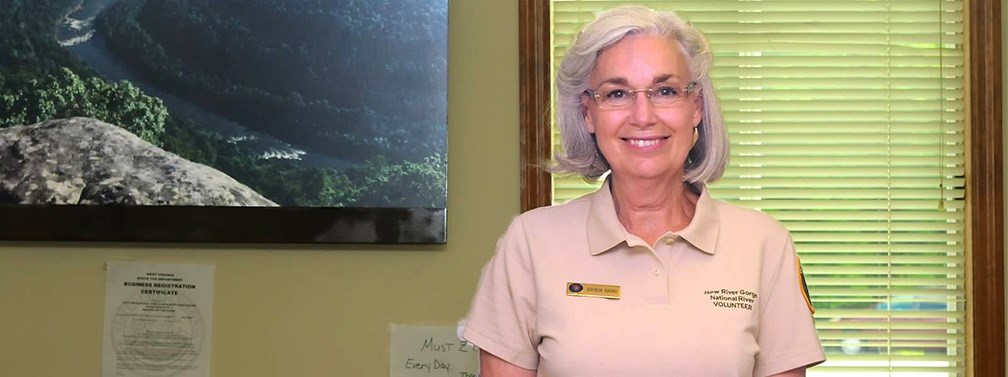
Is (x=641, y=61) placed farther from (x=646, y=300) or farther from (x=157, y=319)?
(x=157, y=319)

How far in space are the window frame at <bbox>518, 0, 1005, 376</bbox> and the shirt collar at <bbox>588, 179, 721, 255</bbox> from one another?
717mm

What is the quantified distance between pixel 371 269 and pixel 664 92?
1.03 metres

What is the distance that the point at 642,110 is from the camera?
1494 millimetres

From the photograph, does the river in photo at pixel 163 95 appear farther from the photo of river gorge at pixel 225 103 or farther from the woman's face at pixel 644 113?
the woman's face at pixel 644 113

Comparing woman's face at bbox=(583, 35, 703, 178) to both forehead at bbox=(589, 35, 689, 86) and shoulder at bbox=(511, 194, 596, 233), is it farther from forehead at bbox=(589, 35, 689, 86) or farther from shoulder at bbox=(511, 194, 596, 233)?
shoulder at bbox=(511, 194, 596, 233)

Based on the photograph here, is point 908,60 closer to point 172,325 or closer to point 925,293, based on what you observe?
point 925,293

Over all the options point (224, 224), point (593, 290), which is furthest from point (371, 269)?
point (593, 290)

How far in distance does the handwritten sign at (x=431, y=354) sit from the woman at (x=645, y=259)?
2.39 ft

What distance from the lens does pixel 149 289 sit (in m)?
2.37

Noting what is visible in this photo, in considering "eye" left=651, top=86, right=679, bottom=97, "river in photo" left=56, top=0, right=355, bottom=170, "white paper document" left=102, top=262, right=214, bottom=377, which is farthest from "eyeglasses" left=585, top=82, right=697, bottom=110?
"white paper document" left=102, top=262, right=214, bottom=377

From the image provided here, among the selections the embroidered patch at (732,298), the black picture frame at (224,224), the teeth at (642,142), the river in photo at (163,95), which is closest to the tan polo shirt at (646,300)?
the embroidered patch at (732,298)

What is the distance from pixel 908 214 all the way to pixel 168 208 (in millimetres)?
1658

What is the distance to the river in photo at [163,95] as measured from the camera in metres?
2.31

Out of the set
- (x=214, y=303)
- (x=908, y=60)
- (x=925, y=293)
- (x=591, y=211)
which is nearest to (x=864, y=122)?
(x=908, y=60)
